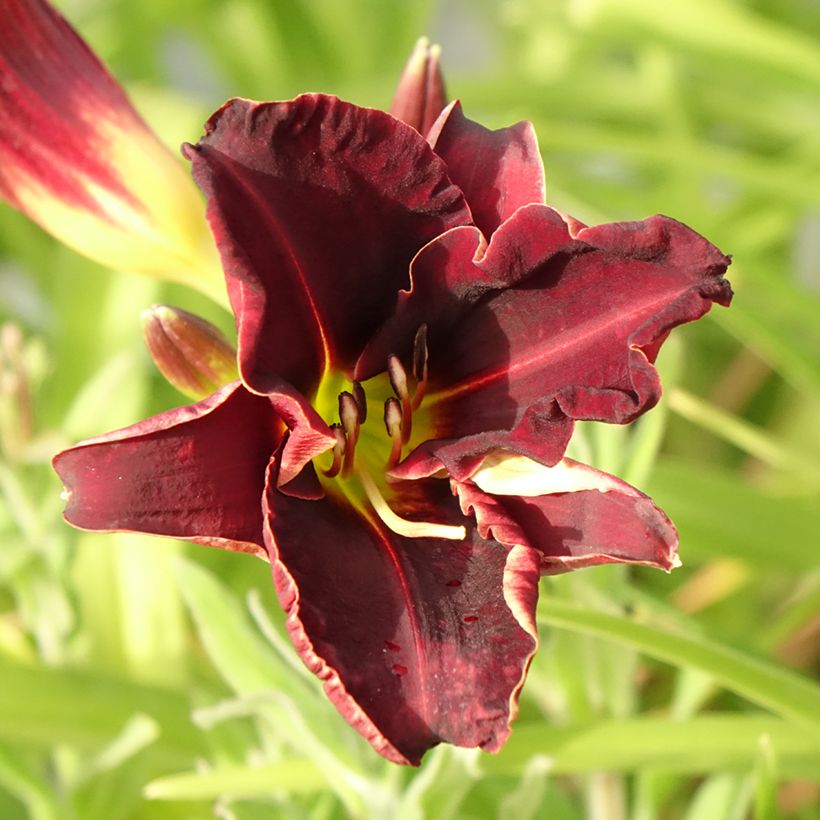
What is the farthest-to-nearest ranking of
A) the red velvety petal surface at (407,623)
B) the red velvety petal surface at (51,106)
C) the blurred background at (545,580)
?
1. the blurred background at (545,580)
2. the red velvety petal surface at (51,106)
3. the red velvety petal surface at (407,623)

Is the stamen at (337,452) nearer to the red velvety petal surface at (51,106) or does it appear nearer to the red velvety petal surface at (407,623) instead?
the red velvety petal surface at (407,623)

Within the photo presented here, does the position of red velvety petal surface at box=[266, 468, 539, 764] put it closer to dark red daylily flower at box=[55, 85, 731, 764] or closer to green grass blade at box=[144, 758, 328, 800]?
dark red daylily flower at box=[55, 85, 731, 764]

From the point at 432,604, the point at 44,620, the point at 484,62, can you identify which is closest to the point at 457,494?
the point at 432,604

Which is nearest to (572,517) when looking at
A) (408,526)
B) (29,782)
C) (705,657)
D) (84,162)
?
(408,526)

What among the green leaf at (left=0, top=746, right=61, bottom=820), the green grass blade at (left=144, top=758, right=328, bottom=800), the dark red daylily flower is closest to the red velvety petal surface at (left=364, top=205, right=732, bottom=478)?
the dark red daylily flower

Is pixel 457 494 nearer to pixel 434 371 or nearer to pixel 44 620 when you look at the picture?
pixel 434 371

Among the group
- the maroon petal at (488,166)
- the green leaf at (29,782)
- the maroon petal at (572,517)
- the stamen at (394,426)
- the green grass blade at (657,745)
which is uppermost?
the maroon petal at (488,166)

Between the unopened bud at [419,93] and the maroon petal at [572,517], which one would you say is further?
the unopened bud at [419,93]

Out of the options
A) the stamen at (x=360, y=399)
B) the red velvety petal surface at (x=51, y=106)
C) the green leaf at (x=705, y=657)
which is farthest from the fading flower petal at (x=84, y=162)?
the green leaf at (x=705, y=657)
